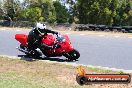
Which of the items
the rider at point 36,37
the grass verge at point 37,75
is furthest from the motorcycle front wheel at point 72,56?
the grass verge at point 37,75

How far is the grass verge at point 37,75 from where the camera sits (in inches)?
369

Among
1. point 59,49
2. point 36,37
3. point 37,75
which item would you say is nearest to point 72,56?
point 59,49

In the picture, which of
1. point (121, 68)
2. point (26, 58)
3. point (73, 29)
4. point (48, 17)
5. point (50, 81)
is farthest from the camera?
point (48, 17)

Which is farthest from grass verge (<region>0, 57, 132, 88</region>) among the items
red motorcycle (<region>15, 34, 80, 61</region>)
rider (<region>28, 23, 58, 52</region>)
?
rider (<region>28, 23, 58, 52</region>)

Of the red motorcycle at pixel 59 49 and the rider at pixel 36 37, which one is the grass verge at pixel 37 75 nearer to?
the red motorcycle at pixel 59 49

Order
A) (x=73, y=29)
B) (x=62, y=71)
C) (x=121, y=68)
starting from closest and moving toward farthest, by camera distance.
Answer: (x=62, y=71) < (x=121, y=68) < (x=73, y=29)

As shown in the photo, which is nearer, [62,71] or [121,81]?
[121,81]

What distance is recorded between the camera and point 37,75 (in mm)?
10875

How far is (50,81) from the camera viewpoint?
997 centimetres

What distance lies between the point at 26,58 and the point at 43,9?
178ft

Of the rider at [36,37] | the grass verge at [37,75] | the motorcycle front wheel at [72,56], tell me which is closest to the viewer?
the grass verge at [37,75]

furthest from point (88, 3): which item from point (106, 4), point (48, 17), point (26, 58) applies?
point (26, 58)

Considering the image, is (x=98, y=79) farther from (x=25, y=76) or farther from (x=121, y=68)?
(x=121, y=68)

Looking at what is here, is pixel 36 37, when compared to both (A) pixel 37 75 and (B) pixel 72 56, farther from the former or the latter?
(A) pixel 37 75
